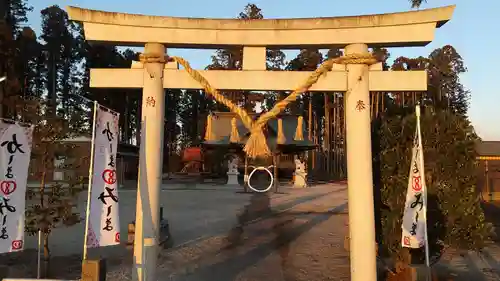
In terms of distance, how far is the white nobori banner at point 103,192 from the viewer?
534cm

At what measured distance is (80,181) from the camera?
830cm

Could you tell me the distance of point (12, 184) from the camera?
A: 211 inches

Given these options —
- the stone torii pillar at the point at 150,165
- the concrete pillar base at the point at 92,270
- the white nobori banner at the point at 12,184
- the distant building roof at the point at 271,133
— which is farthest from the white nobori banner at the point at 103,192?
the distant building roof at the point at 271,133

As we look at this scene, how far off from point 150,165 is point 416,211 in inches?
157

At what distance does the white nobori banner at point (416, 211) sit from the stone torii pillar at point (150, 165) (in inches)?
146

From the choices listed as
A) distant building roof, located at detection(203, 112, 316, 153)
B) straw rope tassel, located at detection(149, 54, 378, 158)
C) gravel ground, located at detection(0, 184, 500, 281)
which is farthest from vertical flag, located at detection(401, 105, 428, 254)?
distant building roof, located at detection(203, 112, 316, 153)

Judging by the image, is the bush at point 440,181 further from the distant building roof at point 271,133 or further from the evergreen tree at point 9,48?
the distant building roof at point 271,133

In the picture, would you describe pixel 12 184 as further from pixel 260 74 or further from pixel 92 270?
pixel 260 74

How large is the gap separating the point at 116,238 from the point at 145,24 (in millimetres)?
3206

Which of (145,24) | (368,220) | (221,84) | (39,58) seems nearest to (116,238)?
(221,84)

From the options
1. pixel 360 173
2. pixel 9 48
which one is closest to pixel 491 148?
pixel 360 173

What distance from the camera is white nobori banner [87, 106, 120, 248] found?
534 cm

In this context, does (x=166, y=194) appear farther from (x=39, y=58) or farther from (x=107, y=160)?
(x=39, y=58)

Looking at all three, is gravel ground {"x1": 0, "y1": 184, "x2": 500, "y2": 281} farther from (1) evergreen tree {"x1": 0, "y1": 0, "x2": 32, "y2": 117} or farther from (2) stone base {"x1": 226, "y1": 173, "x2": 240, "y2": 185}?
(2) stone base {"x1": 226, "y1": 173, "x2": 240, "y2": 185}
